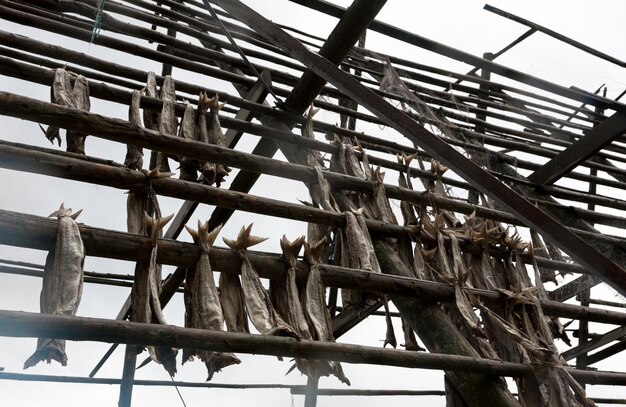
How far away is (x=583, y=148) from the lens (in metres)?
4.21

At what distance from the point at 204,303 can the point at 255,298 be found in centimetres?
20

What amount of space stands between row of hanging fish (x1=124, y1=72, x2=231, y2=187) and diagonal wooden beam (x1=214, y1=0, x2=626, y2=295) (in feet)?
2.24

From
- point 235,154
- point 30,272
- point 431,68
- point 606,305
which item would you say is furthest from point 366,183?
point 606,305

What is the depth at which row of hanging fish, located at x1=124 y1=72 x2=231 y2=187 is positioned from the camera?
3023 millimetres

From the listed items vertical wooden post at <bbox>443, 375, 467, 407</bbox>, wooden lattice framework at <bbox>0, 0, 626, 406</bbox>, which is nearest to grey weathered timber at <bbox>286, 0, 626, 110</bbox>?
wooden lattice framework at <bbox>0, 0, 626, 406</bbox>

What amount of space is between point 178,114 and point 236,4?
0.77 metres

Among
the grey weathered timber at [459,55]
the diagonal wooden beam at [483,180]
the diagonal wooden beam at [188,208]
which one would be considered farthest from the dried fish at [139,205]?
the grey weathered timber at [459,55]

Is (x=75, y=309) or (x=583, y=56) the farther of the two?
(x=583, y=56)

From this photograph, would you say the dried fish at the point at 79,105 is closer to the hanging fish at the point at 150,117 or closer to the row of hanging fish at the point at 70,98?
the row of hanging fish at the point at 70,98

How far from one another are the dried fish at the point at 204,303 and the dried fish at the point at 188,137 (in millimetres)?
755

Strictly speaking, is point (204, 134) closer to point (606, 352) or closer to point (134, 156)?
point (134, 156)

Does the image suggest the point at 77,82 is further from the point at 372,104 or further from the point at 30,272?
the point at 30,272

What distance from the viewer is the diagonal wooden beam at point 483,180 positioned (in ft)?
7.83

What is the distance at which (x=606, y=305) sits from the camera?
753 cm
